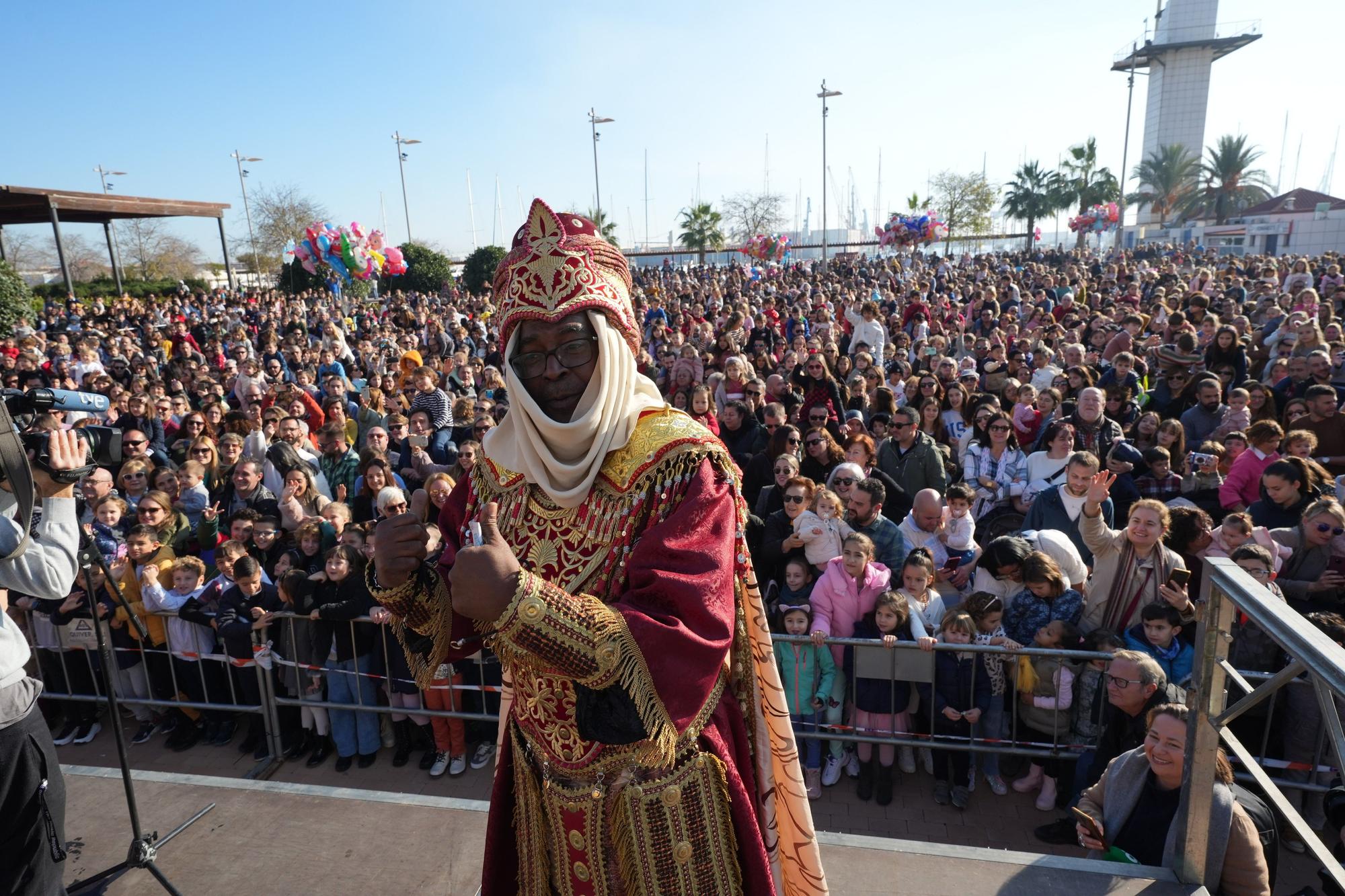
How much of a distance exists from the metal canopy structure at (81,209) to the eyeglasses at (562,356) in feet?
79.1

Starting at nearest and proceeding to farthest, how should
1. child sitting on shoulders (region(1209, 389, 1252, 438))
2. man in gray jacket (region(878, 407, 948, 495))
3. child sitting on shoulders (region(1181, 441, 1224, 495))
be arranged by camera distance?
child sitting on shoulders (region(1181, 441, 1224, 495)), man in gray jacket (region(878, 407, 948, 495)), child sitting on shoulders (region(1209, 389, 1252, 438))

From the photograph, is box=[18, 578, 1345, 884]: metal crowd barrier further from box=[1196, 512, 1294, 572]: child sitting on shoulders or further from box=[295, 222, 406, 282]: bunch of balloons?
box=[295, 222, 406, 282]: bunch of balloons

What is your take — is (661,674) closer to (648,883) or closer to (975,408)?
(648,883)

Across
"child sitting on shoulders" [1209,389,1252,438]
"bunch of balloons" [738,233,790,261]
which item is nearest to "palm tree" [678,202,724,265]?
"bunch of balloons" [738,233,790,261]

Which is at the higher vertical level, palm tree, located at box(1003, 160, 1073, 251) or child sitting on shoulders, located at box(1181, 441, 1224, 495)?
palm tree, located at box(1003, 160, 1073, 251)

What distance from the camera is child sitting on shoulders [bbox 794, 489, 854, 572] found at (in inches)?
215

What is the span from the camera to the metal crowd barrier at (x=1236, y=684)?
6.16ft

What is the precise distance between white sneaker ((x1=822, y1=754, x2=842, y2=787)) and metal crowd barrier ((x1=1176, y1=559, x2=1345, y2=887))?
7.56 feet

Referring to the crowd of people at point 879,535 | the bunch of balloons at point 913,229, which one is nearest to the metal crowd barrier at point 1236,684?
the crowd of people at point 879,535

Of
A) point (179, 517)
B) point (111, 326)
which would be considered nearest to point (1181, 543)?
point (179, 517)

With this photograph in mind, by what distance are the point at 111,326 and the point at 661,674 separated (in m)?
23.4

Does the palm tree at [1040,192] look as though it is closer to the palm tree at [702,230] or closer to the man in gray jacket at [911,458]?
the palm tree at [702,230]

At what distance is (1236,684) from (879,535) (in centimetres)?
296

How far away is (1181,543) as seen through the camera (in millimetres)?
5172
